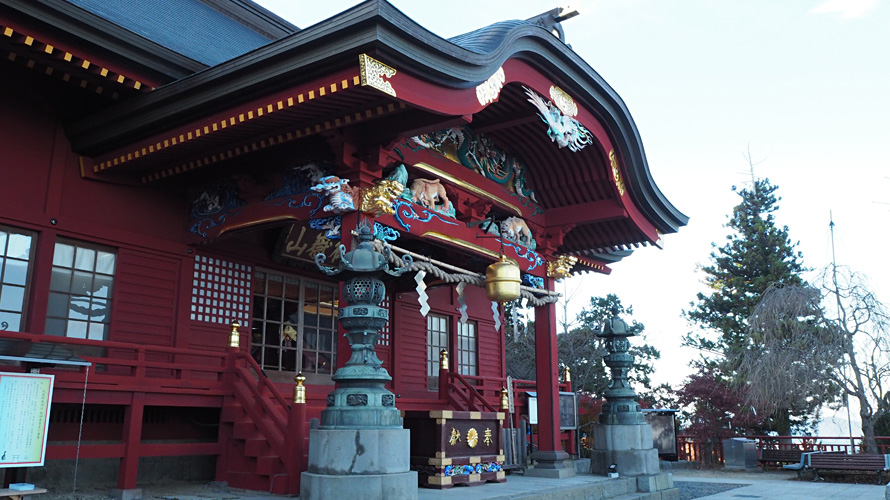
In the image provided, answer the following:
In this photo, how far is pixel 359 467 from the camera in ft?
18.7

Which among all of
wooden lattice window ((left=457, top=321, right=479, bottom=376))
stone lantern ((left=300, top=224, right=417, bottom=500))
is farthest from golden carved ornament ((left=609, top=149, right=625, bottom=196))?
wooden lattice window ((left=457, top=321, right=479, bottom=376))

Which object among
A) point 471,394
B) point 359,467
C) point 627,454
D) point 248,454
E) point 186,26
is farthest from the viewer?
point 471,394

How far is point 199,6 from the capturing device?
42.2 ft

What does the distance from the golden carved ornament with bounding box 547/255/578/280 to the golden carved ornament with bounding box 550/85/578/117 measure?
2.97 meters

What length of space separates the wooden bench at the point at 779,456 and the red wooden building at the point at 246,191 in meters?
8.89

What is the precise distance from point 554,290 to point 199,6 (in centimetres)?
852

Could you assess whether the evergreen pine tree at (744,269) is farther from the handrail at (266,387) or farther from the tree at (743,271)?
the handrail at (266,387)

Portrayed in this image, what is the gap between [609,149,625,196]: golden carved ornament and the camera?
32.4 ft

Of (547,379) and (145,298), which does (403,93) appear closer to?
(145,298)

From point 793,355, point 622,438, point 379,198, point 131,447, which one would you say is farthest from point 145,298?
point 793,355

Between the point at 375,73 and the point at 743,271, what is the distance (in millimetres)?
28680

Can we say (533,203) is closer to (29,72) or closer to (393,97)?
(393,97)

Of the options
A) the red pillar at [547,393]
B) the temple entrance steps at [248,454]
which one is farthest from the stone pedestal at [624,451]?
the temple entrance steps at [248,454]

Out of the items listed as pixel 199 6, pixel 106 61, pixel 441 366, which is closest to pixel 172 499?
pixel 106 61
